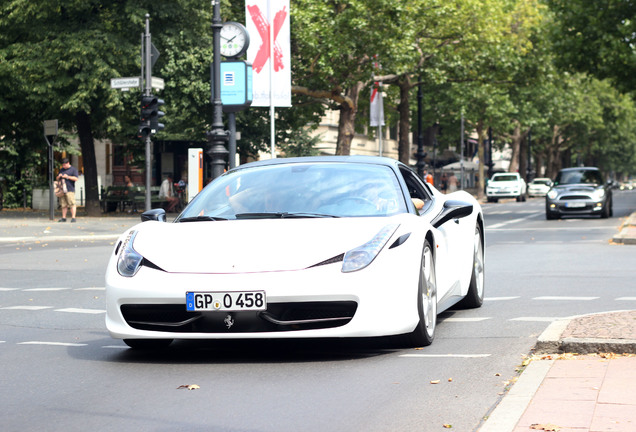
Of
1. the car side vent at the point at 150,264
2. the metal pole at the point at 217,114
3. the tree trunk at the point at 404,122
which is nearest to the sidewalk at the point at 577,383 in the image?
the car side vent at the point at 150,264

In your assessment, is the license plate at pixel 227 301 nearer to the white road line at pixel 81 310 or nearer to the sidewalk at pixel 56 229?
the white road line at pixel 81 310

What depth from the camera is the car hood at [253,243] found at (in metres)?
6.61

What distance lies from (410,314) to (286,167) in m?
1.77

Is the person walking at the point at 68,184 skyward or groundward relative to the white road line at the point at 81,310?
skyward

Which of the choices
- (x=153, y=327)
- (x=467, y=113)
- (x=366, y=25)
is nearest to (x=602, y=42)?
(x=366, y=25)

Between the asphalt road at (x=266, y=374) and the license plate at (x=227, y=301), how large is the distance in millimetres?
389

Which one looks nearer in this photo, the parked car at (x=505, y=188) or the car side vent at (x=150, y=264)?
the car side vent at (x=150, y=264)

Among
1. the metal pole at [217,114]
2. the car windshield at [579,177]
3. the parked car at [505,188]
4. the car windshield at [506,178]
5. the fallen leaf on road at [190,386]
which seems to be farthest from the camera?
the car windshield at [506,178]

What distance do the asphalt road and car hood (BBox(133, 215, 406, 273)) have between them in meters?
0.65

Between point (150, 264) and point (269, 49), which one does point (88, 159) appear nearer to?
point (269, 49)

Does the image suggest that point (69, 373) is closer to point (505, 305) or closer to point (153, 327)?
point (153, 327)

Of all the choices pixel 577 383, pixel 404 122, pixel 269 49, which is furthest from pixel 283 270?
pixel 404 122

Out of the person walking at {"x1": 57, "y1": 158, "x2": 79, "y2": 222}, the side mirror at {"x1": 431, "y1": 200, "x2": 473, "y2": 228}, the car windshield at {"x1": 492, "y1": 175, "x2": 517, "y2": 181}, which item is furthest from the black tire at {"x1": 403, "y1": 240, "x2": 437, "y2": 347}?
the car windshield at {"x1": 492, "y1": 175, "x2": 517, "y2": 181}

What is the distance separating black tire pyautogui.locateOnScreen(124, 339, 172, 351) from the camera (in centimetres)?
726
